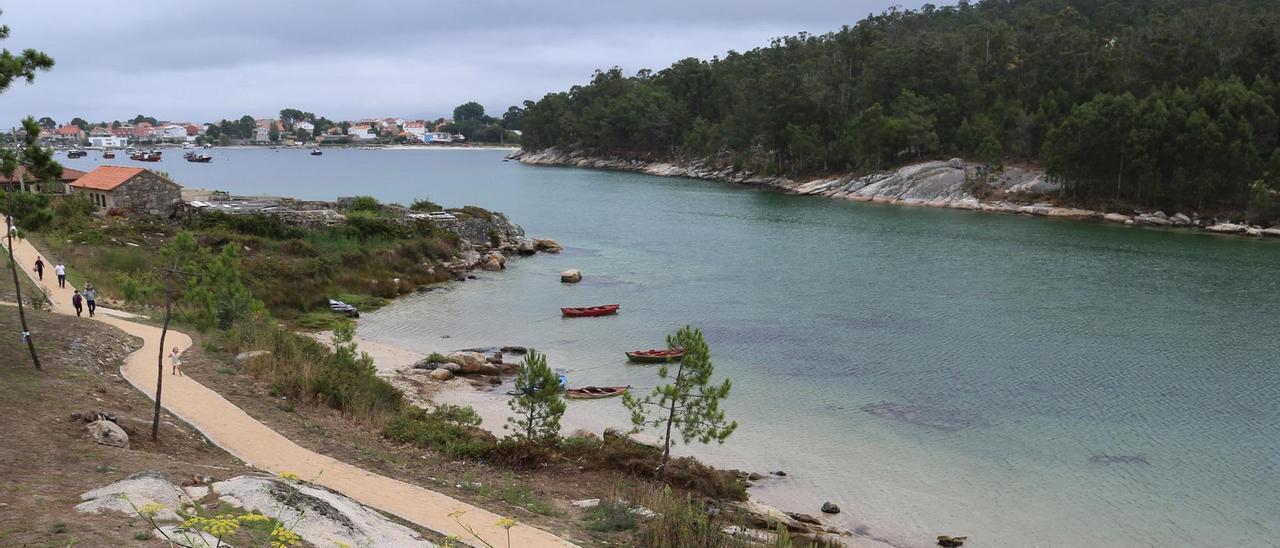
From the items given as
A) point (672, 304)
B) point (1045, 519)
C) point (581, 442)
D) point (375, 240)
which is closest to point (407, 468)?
point (581, 442)

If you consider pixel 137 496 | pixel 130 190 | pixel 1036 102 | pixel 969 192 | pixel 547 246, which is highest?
pixel 1036 102

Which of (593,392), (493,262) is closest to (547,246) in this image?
(493,262)

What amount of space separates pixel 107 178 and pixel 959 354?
49.0 m

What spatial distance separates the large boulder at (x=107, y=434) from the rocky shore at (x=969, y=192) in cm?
7751

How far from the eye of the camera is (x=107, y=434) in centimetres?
1703

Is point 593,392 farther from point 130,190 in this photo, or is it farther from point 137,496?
point 130,190

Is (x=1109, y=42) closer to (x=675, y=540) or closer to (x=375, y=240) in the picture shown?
(x=375, y=240)

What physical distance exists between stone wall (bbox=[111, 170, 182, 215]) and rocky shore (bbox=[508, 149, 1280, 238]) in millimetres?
67811

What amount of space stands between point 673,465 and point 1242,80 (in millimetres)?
88419

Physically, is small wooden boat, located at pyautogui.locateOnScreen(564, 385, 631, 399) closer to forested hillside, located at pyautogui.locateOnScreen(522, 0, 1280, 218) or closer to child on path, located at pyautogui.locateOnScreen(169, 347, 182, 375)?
child on path, located at pyautogui.locateOnScreen(169, 347, 182, 375)

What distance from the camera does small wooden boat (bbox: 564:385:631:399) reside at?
31.1 metres

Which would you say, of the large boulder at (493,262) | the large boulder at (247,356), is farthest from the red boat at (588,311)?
the large boulder at (247,356)

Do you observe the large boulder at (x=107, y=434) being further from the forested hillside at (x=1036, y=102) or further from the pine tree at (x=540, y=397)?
the forested hillside at (x=1036, y=102)

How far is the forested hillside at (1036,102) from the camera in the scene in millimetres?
75875
